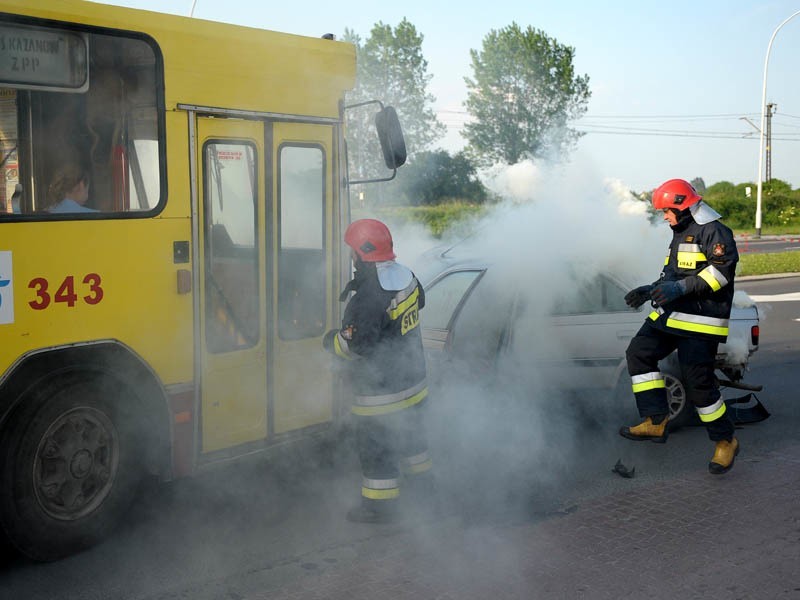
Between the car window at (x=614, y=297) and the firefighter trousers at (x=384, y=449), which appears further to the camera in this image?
the car window at (x=614, y=297)

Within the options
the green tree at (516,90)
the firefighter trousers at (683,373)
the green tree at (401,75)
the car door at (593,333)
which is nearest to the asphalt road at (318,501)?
the car door at (593,333)

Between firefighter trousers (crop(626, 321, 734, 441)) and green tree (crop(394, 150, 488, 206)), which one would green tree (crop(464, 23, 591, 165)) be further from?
firefighter trousers (crop(626, 321, 734, 441))

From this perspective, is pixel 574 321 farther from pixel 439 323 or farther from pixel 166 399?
pixel 166 399

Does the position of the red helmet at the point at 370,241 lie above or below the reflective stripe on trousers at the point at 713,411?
above

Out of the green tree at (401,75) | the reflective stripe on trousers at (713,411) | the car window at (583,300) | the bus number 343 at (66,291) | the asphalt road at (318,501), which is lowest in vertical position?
the asphalt road at (318,501)

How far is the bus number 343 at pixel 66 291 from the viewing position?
445 cm

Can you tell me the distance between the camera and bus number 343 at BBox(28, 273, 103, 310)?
4453 millimetres

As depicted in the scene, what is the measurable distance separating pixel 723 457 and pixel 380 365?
8.71 feet

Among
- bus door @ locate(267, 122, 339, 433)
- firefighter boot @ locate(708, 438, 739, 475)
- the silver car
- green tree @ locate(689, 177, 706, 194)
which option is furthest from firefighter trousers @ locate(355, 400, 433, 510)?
A: green tree @ locate(689, 177, 706, 194)

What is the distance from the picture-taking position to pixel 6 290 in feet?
14.2

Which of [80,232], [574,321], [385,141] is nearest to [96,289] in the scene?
[80,232]

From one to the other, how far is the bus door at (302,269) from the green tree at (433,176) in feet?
42.8

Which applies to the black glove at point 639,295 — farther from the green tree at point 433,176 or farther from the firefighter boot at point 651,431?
the green tree at point 433,176

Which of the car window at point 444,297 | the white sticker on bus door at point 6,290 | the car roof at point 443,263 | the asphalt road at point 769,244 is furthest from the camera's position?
the asphalt road at point 769,244
